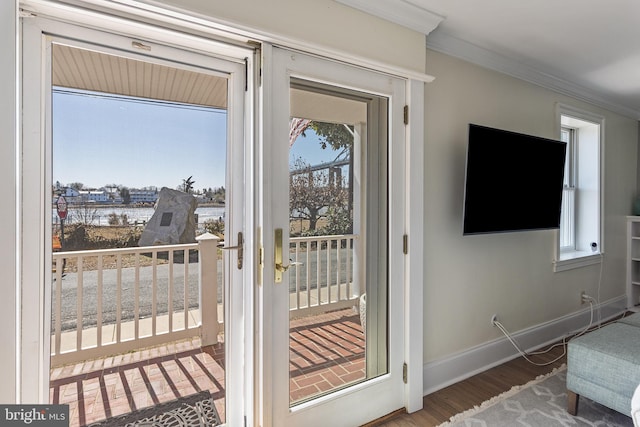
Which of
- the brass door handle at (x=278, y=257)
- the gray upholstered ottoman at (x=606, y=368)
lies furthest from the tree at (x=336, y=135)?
the gray upholstered ottoman at (x=606, y=368)

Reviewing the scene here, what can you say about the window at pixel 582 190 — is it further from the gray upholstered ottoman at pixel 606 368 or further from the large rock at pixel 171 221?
the large rock at pixel 171 221

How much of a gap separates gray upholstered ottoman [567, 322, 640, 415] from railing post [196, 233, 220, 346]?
2116 millimetres

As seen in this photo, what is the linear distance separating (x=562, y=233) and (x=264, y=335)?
3.64 metres

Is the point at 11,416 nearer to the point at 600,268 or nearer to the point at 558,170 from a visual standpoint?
the point at 558,170

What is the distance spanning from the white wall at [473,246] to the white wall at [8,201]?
209 centimetres

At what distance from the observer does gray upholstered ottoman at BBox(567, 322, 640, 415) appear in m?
1.72

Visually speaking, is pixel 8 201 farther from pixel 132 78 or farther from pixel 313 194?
pixel 313 194

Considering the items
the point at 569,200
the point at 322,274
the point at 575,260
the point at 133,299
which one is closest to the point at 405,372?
the point at 322,274

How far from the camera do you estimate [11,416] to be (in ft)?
3.64

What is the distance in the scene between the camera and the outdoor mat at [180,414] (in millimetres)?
1594

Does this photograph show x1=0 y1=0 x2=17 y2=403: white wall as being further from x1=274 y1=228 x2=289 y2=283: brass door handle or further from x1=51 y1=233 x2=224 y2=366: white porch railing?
x1=274 y1=228 x2=289 y2=283: brass door handle

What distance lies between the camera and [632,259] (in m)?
3.83

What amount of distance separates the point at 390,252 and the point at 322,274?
1.53ft

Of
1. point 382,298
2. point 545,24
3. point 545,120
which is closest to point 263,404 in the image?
point 382,298
